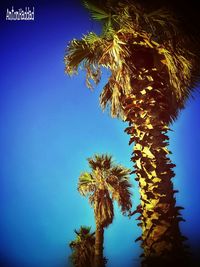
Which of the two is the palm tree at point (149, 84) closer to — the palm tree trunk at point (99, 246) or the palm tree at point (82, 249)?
the palm tree trunk at point (99, 246)

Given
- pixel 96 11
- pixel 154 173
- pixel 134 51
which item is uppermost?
pixel 96 11

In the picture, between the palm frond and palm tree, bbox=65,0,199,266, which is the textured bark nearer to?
palm tree, bbox=65,0,199,266

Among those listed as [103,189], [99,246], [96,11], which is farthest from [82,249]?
[96,11]

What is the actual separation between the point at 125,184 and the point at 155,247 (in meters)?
7.18

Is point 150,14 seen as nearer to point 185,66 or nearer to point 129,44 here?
point 129,44

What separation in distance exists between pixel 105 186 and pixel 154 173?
6.97 meters

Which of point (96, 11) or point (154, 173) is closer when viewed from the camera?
point (154, 173)

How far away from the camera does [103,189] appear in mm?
11070

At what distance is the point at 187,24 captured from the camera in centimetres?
550

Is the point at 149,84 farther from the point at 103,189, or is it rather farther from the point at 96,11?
the point at 103,189

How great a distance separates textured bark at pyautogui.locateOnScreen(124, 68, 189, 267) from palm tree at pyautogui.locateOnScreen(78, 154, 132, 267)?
6.47m

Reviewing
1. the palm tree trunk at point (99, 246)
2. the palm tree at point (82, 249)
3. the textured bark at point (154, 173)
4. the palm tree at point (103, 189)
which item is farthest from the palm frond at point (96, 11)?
the palm tree at point (82, 249)

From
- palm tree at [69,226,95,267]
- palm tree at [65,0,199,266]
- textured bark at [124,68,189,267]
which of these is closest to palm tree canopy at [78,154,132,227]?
palm tree at [69,226,95,267]

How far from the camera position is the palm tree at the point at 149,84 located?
422 centimetres
